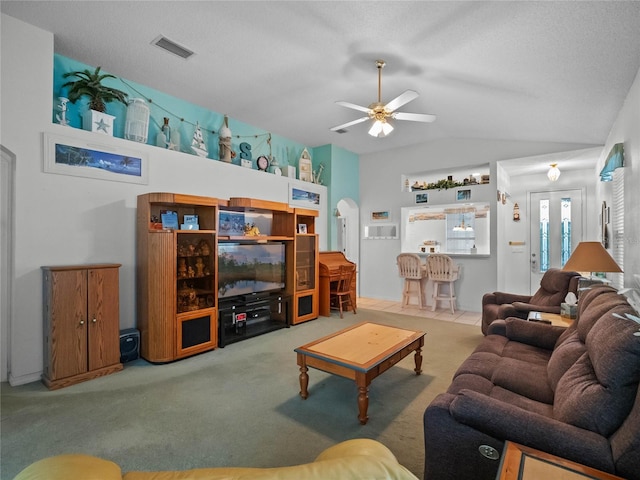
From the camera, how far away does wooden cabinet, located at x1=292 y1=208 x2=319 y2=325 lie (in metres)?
5.11

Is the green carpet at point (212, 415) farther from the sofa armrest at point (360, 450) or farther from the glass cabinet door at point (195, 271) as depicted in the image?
the sofa armrest at point (360, 450)

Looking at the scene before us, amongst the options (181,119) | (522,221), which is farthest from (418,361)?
(522,221)

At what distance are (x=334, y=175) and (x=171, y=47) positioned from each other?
3.97 meters

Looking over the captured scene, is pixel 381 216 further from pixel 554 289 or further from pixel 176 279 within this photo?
pixel 176 279

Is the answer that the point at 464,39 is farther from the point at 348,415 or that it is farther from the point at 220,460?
the point at 220,460

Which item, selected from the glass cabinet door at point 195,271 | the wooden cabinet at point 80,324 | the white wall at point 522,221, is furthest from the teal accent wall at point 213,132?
the white wall at point 522,221

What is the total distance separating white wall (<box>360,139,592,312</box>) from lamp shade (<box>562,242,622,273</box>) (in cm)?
261

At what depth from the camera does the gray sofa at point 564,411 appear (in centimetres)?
124

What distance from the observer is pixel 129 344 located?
3.50 metres

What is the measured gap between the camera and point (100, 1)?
2662 millimetres

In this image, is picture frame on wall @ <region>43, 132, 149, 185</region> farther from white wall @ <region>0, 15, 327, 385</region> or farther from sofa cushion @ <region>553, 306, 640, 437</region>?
sofa cushion @ <region>553, 306, 640, 437</region>

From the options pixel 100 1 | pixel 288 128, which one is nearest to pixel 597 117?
pixel 288 128

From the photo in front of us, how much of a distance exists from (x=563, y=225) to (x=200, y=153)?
22.3 feet

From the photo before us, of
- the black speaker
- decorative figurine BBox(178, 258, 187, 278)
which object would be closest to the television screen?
decorative figurine BBox(178, 258, 187, 278)
